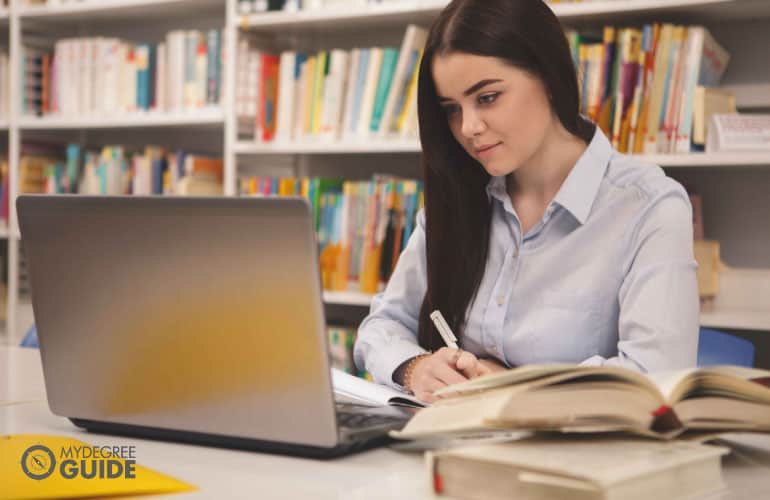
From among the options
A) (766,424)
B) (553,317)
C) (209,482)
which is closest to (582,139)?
(553,317)

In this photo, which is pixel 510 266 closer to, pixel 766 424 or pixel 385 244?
pixel 766 424

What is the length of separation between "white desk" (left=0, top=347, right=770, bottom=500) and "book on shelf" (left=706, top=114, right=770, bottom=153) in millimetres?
1344

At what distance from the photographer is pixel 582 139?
61.7 inches

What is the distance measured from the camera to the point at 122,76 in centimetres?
327

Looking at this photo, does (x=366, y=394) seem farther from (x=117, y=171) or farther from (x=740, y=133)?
(x=117, y=171)

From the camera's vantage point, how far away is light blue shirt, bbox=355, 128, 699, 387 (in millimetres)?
1313

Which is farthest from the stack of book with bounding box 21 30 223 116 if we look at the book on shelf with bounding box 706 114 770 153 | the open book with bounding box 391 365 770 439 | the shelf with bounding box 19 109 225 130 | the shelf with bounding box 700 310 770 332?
the open book with bounding box 391 365 770 439

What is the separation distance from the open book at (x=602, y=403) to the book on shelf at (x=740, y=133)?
148 cm

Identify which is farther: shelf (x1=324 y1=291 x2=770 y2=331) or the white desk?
shelf (x1=324 y1=291 x2=770 y2=331)

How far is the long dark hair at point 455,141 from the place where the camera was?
1.43 m

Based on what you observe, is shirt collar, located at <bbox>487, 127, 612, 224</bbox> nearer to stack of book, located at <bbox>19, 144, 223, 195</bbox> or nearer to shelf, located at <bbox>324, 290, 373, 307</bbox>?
shelf, located at <bbox>324, 290, 373, 307</bbox>

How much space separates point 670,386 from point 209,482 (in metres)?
0.41

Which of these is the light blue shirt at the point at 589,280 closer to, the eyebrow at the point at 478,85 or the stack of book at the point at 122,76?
the eyebrow at the point at 478,85

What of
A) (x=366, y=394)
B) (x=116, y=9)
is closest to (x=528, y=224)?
(x=366, y=394)
